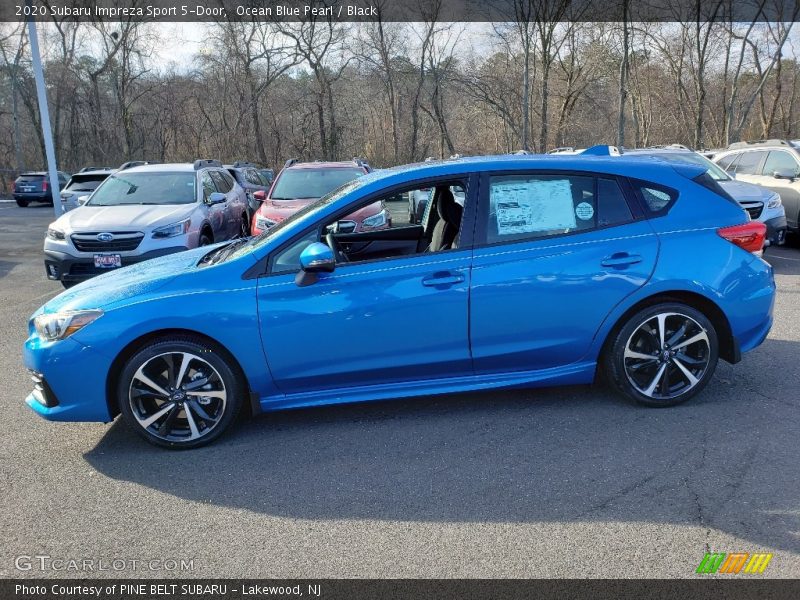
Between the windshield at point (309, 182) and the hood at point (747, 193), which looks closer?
the hood at point (747, 193)

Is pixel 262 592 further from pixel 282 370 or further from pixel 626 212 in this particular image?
pixel 626 212

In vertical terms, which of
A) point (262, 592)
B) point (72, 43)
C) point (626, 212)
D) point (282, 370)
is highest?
point (72, 43)

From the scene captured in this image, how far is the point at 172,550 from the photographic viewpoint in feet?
9.66

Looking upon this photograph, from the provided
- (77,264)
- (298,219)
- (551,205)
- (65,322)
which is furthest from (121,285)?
(77,264)

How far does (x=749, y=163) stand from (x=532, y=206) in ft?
33.7

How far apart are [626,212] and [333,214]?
195 cm

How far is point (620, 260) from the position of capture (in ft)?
13.5

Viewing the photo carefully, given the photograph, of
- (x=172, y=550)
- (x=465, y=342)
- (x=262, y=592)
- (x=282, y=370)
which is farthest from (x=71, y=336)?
(x=465, y=342)

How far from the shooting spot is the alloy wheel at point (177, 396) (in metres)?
3.88

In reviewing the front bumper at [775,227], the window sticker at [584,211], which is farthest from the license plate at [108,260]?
the front bumper at [775,227]

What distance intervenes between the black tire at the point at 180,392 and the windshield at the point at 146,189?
6.27 meters

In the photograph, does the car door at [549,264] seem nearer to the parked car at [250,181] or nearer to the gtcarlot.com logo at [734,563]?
the gtcarlot.com logo at [734,563]

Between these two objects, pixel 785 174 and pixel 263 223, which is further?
pixel 785 174

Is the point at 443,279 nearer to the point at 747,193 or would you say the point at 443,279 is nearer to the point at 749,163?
the point at 747,193
